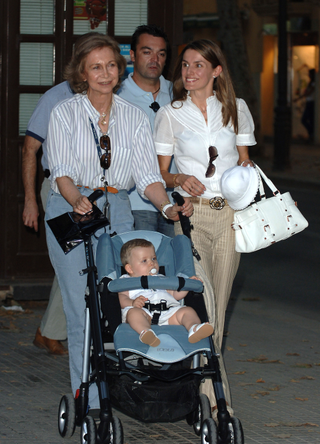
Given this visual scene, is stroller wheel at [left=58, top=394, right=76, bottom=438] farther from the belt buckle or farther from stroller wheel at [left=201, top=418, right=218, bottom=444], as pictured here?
the belt buckle

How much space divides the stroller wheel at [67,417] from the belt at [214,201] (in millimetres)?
1458

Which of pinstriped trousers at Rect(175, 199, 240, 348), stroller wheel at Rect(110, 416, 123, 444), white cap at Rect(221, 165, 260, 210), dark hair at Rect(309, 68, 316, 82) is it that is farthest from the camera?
dark hair at Rect(309, 68, 316, 82)

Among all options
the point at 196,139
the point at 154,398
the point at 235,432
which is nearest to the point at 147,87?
the point at 196,139

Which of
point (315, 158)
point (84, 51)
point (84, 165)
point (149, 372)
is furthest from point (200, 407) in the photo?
point (315, 158)

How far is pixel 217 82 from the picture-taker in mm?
5340

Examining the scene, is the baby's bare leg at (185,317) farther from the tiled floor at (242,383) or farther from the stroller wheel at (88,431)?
the tiled floor at (242,383)

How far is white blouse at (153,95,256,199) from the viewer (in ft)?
17.1

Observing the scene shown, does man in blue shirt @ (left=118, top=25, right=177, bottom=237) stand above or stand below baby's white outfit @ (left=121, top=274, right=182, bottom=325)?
above

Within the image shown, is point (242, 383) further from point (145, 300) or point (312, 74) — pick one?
point (312, 74)

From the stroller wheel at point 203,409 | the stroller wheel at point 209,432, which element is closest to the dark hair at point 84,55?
the stroller wheel at point 203,409

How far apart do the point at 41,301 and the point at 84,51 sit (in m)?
4.00

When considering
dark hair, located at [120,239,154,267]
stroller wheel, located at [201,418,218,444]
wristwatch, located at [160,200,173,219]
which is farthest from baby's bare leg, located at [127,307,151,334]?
wristwatch, located at [160,200,173,219]

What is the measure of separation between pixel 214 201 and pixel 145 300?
983mm

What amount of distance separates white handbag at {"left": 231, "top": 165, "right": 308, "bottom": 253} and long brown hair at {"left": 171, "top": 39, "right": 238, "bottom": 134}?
0.53 meters
